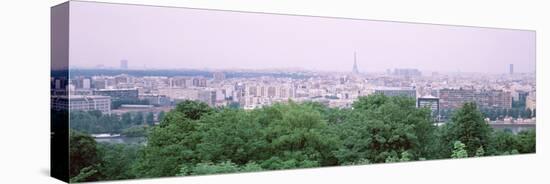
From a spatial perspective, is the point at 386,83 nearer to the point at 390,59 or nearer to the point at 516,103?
the point at 390,59

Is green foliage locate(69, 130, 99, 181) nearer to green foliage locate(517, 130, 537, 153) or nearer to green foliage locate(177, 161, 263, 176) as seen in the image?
green foliage locate(177, 161, 263, 176)

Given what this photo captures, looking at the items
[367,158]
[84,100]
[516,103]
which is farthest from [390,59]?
[84,100]

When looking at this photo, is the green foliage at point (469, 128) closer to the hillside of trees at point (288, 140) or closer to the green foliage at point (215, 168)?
the hillside of trees at point (288, 140)

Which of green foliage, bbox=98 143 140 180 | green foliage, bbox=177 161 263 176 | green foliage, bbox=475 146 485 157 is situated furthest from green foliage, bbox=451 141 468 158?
green foliage, bbox=98 143 140 180

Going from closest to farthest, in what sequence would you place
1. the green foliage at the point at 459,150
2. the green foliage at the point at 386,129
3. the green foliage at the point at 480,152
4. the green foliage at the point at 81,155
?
the green foliage at the point at 81,155 < the green foliage at the point at 386,129 < the green foliage at the point at 459,150 < the green foliage at the point at 480,152

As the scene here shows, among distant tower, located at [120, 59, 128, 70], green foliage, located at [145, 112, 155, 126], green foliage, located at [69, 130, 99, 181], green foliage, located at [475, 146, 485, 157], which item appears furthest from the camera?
green foliage, located at [475, 146, 485, 157]

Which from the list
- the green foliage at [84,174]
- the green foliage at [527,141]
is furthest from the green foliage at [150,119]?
the green foliage at [527,141]

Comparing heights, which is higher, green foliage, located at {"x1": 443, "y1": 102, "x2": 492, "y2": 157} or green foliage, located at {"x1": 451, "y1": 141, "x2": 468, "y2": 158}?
green foliage, located at {"x1": 443, "y1": 102, "x2": 492, "y2": 157}
